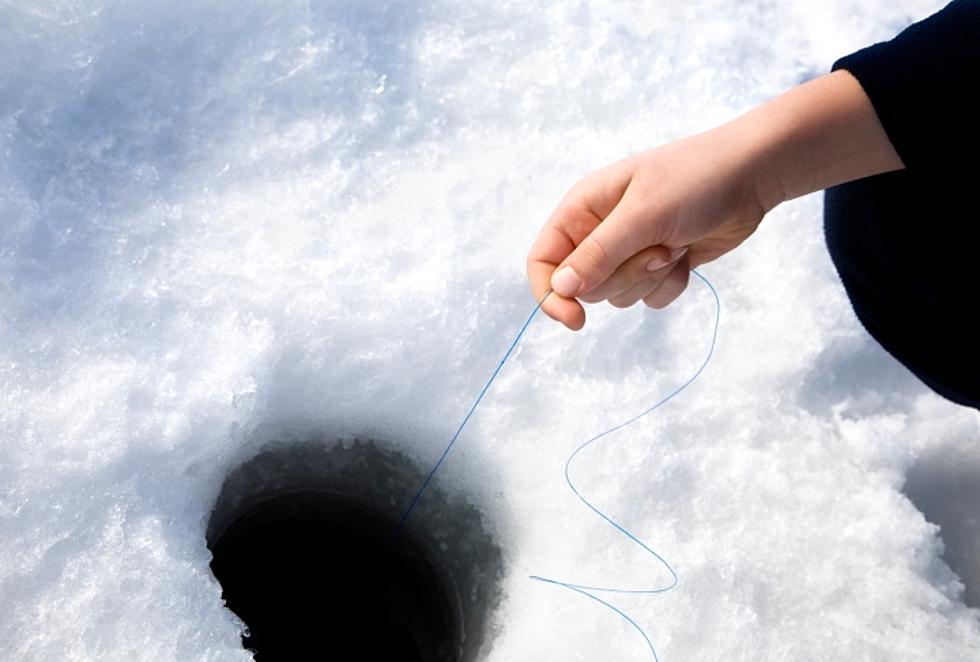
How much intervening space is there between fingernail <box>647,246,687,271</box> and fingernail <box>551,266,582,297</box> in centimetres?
12

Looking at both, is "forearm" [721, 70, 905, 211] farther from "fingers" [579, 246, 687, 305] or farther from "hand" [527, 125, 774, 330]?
"fingers" [579, 246, 687, 305]

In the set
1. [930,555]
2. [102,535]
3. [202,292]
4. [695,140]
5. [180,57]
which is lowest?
[930,555]

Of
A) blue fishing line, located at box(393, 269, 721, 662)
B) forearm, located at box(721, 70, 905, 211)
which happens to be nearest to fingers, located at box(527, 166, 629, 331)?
forearm, located at box(721, 70, 905, 211)

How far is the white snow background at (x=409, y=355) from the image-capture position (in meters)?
1.51

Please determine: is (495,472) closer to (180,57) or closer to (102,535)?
(102,535)

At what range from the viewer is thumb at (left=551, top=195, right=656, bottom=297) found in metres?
1.15

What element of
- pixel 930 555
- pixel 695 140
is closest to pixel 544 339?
pixel 695 140

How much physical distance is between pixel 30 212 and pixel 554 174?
1.09 meters

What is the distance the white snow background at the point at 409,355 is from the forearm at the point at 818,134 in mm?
715

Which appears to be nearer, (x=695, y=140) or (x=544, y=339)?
(x=695, y=140)

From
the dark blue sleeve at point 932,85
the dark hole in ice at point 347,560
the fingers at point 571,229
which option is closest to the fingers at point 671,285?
the fingers at point 571,229

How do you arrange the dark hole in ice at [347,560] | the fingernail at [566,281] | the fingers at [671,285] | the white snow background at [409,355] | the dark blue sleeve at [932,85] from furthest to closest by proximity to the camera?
the dark hole in ice at [347,560], the white snow background at [409,355], the fingers at [671,285], the fingernail at [566,281], the dark blue sleeve at [932,85]

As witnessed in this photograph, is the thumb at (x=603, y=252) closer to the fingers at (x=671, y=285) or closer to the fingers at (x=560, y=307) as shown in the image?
the fingers at (x=560, y=307)

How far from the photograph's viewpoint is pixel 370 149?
1.96m
